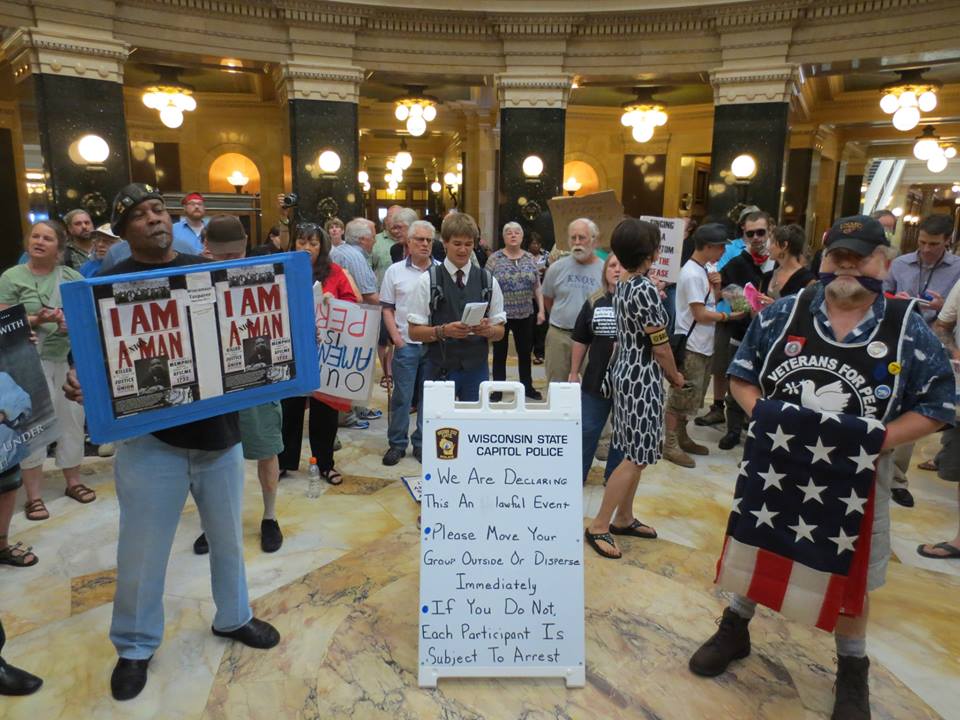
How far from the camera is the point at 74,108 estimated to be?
8867 millimetres

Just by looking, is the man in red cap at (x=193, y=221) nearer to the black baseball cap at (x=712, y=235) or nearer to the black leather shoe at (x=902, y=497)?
the black baseball cap at (x=712, y=235)

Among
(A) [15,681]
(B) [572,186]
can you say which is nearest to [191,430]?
(A) [15,681]

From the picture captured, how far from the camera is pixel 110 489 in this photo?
184 inches

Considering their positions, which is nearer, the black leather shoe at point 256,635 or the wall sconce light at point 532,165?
the black leather shoe at point 256,635

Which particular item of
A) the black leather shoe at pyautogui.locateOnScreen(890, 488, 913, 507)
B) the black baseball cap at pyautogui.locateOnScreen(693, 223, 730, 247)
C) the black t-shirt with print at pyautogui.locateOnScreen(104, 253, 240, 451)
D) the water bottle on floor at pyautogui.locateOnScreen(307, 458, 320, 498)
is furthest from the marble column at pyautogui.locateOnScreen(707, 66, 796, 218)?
the black t-shirt with print at pyautogui.locateOnScreen(104, 253, 240, 451)

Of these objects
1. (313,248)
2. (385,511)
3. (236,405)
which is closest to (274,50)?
(313,248)

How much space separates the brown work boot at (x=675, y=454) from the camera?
209 inches

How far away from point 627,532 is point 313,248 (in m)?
2.85

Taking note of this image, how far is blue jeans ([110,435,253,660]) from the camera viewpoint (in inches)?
100

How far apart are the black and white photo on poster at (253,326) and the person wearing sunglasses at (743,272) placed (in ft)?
14.1

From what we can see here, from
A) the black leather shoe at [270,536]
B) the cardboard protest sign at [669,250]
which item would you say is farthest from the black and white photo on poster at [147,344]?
the cardboard protest sign at [669,250]

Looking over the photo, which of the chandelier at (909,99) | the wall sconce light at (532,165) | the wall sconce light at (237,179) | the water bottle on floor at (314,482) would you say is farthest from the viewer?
the wall sconce light at (237,179)

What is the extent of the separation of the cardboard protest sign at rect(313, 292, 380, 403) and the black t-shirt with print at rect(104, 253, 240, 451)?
205 centimetres

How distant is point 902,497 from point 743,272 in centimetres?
222
